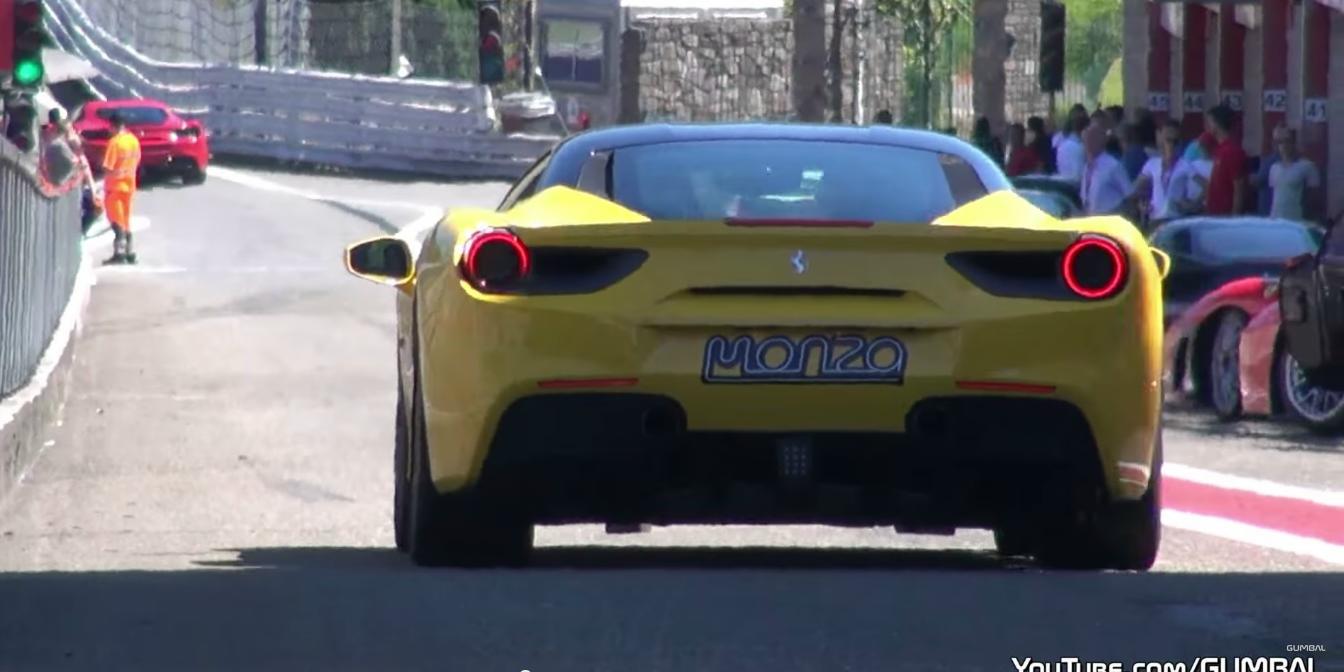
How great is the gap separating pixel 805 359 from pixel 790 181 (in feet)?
2.99

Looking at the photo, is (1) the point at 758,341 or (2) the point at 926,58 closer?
(1) the point at 758,341

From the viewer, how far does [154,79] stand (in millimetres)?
53656

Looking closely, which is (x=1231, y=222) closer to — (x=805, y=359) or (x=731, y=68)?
(x=805, y=359)

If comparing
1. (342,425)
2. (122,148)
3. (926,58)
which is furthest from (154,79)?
(342,425)

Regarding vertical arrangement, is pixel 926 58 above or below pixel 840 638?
above

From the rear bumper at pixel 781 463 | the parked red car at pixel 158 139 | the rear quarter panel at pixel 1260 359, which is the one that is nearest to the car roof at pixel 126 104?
the parked red car at pixel 158 139

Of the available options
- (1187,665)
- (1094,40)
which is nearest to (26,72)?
(1187,665)

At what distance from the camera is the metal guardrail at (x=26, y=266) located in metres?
14.4

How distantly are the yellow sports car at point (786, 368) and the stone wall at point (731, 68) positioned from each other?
49.4 metres

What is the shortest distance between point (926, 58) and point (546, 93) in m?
14.4

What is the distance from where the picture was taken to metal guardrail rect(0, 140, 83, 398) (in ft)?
47.2

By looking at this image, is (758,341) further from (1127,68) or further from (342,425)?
(1127,68)

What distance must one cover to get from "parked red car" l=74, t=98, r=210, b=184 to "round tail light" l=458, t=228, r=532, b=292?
124ft

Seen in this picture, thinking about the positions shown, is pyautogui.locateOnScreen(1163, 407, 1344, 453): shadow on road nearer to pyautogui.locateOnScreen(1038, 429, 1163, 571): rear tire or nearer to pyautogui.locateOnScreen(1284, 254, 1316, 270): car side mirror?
pyautogui.locateOnScreen(1284, 254, 1316, 270): car side mirror
